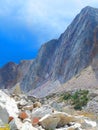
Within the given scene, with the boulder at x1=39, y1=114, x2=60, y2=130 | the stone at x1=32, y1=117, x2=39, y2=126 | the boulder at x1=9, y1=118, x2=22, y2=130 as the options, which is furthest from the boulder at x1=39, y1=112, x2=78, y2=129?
the boulder at x1=9, y1=118, x2=22, y2=130

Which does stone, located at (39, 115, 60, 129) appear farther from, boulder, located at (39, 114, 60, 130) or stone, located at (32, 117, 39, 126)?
stone, located at (32, 117, 39, 126)

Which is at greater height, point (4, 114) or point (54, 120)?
point (4, 114)

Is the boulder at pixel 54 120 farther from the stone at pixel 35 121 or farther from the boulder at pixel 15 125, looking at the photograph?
the boulder at pixel 15 125

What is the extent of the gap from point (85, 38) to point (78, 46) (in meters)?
4.81

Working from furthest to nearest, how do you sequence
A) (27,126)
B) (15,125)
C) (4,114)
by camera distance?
1. (4,114)
2. (15,125)
3. (27,126)

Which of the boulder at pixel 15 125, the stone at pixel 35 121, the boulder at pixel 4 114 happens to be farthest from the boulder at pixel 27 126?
the boulder at pixel 4 114

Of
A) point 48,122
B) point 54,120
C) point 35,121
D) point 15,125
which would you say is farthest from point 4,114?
point 54,120

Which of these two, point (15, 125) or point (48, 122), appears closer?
point (15, 125)

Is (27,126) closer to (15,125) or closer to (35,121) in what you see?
(15,125)

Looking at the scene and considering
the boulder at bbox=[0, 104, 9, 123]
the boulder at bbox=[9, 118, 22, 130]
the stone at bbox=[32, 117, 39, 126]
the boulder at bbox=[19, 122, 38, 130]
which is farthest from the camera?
the stone at bbox=[32, 117, 39, 126]

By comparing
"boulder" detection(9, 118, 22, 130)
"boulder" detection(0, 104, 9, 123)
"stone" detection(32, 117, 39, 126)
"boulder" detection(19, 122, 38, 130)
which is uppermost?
"boulder" detection(0, 104, 9, 123)

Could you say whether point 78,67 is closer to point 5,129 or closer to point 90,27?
point 90,27

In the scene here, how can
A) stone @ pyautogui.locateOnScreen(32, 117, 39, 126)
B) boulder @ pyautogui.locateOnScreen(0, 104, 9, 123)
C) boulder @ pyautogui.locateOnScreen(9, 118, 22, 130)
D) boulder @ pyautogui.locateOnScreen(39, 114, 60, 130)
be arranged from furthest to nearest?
boulder @ pyautogui.locateOnScreen(39, 114, 60, 130)
stone @ pyautogui.locateOnScreen(32, 117, 39, 126)
boulder @ pyautogui.locateOnScreen(0, 104, 9, 123)
boulder @ pyautogui.locateOnScreen(9, 118, 22, 130)

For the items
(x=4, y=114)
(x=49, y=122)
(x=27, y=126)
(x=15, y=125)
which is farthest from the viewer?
(x=49, y=122)
